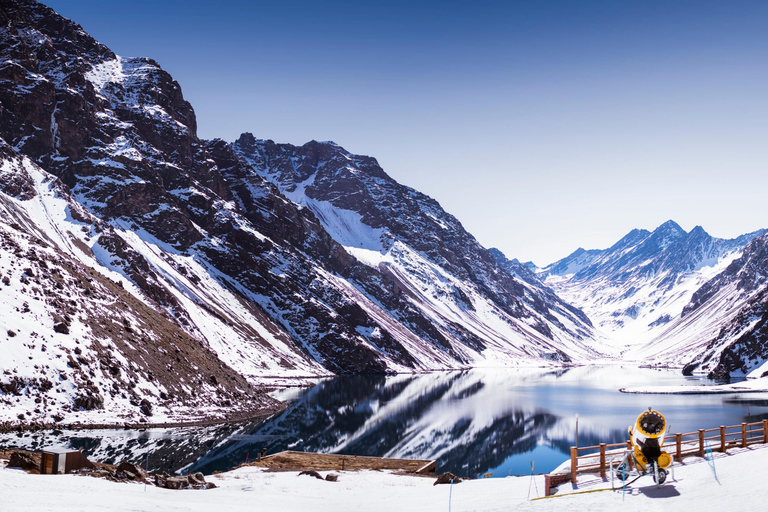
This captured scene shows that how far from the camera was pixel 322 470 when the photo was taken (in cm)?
4175

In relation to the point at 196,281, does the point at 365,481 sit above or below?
below

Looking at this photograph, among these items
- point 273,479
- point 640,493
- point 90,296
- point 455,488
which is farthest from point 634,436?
point 90,296

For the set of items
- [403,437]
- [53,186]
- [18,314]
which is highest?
[53,186]

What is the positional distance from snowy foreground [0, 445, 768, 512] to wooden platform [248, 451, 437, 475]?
5.01m

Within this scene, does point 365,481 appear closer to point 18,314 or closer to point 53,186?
point 18,314

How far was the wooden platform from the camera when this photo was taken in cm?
4244

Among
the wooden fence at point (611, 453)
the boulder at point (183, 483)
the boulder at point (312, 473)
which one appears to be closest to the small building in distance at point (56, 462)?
the boulder at point (183, 483)

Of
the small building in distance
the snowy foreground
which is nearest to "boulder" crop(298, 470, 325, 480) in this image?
the snowy foreground

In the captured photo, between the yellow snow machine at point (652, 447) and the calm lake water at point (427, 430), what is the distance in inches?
1437

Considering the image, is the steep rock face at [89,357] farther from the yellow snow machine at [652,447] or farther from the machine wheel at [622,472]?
the yellow snow machine at [652,447]

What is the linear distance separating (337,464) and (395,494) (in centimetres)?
1161

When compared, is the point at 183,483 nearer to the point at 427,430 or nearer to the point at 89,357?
the point at 89,357

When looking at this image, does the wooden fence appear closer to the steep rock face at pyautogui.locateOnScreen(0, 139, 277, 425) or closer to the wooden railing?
the wooden railing

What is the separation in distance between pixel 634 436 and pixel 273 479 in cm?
2072
